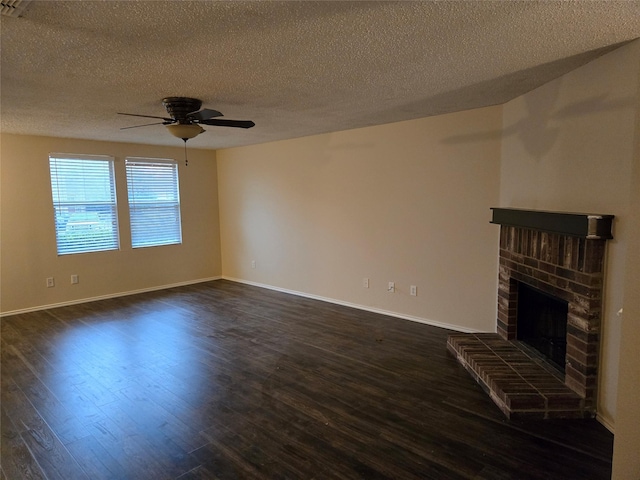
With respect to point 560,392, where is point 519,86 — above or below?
above

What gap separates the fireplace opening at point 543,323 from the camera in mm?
2922

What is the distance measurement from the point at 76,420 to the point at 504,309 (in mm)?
3566

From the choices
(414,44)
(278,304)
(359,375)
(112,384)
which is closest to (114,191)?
(278,304)

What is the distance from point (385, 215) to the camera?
4.66 meters

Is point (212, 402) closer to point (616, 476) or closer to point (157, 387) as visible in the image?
point (157, 387)

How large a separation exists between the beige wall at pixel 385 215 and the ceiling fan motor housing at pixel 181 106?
87.8 inches

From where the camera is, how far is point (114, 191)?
19.0 feet

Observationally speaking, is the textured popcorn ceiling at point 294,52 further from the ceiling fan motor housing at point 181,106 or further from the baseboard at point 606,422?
the baseboard at point 606,422

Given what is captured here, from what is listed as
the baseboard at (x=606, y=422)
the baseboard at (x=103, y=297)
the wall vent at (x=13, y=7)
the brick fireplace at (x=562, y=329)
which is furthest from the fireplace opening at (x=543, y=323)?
the baseboard at (x=103, y=297)

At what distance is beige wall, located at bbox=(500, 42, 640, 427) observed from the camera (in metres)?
2.26

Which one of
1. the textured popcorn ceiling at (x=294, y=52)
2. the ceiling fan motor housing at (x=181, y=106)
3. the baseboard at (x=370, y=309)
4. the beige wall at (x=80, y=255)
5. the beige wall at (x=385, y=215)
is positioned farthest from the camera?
the beige wall at (x=80, y=255)

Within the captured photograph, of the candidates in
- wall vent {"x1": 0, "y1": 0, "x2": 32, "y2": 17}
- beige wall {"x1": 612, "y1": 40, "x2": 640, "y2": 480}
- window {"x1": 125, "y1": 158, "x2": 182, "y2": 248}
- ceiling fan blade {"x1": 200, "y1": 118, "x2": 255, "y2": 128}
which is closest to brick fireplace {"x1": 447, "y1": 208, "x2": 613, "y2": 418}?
beige wall {"x1": 612, "y1": 40, "x2": 640, "y2": 480}

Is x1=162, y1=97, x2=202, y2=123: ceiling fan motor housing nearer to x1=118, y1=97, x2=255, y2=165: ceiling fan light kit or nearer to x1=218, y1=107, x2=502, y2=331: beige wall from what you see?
x1=118, y1=97, x2=255, y2=165: ceiling fan light kit

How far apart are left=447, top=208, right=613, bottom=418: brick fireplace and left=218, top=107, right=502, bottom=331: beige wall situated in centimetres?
66
